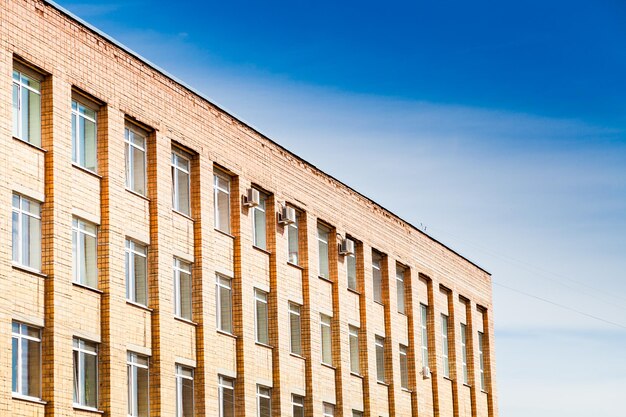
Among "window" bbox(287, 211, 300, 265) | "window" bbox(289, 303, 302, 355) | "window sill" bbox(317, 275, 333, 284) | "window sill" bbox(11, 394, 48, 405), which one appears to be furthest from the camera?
"window sill" bbox(317, 275, 333, 284)

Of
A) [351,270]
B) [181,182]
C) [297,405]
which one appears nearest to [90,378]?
[181,182]

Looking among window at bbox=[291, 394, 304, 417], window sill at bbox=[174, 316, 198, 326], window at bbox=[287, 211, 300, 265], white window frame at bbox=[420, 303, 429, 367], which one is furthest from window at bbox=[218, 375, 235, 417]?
white window frame at bbox=[420, 303, 429, 367]

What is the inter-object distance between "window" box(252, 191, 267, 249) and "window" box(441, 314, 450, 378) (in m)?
14.3

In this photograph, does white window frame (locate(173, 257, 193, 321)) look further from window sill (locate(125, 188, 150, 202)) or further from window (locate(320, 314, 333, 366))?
window (locate(320, 314, 333, 366))

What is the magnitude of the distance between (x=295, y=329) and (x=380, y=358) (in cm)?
652

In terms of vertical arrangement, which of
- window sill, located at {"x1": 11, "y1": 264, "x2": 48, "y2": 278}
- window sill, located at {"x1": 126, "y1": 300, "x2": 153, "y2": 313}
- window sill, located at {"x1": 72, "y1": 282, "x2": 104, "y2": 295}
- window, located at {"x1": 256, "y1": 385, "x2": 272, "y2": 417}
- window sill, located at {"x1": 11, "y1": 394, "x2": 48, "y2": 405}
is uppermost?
window sill, located at {"x1": 126, "y1": 300, "x2": 153, "y2": 313}

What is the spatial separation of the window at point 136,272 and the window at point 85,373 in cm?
224

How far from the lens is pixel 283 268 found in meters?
39.3

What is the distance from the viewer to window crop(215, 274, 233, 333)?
36219 mm

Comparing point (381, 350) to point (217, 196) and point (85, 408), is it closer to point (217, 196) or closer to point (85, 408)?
point (217, 196)

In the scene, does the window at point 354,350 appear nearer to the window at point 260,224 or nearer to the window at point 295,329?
the window at point 295,329

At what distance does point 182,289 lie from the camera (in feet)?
114

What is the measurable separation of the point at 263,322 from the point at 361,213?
27.1 feet

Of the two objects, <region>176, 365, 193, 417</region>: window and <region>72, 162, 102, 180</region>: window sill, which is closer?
<region>72, 162, 102, 180</region>: window sill
